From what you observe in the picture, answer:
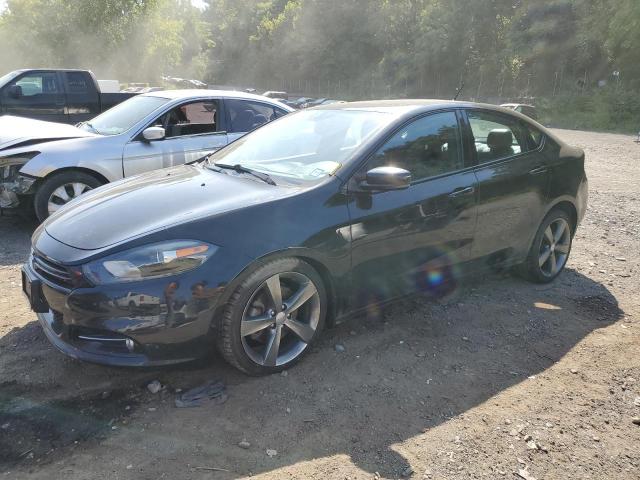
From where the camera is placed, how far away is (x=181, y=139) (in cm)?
625

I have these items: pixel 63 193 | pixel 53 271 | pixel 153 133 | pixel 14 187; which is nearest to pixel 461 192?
pixel 53 271

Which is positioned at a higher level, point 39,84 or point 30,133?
point 39,84

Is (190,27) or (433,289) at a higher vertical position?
(190,27)

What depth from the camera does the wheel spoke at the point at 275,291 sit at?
301 centimetres

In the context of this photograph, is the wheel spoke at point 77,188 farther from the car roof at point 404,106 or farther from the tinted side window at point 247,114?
the car roof at point 404,106

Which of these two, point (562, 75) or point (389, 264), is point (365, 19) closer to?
point (562, 75)

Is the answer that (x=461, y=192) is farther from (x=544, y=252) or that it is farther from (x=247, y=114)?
(x=247, y=114)

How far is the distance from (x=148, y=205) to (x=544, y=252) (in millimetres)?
3480

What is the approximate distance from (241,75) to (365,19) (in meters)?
28.2

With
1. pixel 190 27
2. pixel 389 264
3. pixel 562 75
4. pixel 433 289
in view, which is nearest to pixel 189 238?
pixel 389 264

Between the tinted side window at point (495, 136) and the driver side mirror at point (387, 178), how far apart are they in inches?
44.1

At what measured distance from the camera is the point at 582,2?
34625mm

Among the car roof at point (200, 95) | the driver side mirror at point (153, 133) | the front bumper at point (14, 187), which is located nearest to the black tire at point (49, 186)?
the front bumper at point (14, 187)

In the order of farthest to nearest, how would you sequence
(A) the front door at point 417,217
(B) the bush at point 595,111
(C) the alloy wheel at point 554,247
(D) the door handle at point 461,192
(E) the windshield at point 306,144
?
(B) the bush at point 595,111, (C) the alloy wheel at point 554,247, (D) the door handle at point 461,192, (E) the windshield at point 306,144, (A) the front door at point 417,217
